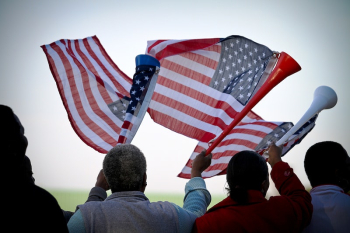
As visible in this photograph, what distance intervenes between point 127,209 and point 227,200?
0.66 meters

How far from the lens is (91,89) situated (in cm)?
513

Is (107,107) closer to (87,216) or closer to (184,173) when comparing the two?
(184,173)

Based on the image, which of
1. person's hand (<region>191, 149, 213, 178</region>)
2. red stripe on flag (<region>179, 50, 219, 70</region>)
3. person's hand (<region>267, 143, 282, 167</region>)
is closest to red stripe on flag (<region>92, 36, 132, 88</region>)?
red stripe on flag (<region>179, 50, 219, 70</region>)

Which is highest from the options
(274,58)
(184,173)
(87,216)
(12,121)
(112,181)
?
(274,58)

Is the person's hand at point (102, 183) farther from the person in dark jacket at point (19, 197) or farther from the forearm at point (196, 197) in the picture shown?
the person in dark jacket at point (19, 197)

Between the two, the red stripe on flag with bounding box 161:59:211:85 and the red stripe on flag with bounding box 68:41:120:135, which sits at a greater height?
the red stripe on flag with bounding box 161:59:211:85

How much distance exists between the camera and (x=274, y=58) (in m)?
4.60

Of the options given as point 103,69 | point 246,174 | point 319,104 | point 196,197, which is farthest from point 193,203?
point 103,69

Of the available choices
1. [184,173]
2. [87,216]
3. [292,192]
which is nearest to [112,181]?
[87,216]

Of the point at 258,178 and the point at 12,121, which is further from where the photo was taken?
the point at 258,178

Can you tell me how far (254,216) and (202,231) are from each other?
0.32 m

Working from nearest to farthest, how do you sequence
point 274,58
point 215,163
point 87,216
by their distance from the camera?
point 87,216, point 274,58, point 215,163

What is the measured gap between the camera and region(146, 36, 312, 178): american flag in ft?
15.2

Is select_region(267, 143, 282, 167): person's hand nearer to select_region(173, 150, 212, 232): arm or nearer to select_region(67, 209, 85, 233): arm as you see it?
select_region(173, 150, 212, 232): arm
